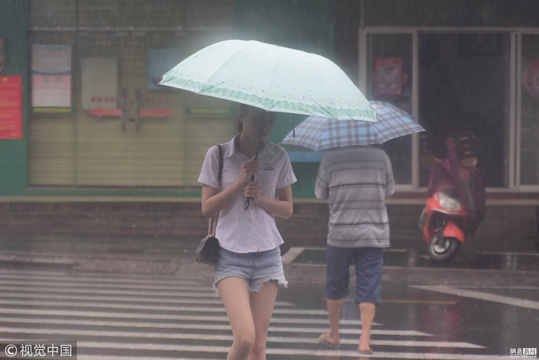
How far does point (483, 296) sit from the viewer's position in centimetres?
994

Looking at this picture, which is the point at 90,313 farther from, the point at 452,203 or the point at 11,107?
the point at 11,107

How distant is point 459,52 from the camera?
15578 mm

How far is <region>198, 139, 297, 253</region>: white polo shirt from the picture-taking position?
4824 millimetres

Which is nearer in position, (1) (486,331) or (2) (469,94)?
(1) (486,331)

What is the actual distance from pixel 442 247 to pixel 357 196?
16.7 ft

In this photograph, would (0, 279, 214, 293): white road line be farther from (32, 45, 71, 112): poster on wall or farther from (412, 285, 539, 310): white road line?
(32, 45, 71, 112): poster on wall

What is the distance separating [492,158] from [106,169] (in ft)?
22.9

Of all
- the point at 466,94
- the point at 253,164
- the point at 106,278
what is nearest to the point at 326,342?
the point at 253,164

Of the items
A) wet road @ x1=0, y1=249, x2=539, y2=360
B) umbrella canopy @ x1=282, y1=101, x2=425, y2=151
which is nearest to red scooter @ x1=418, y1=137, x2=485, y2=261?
wet road @ x1=0, y1=249, x2=539, y2=360

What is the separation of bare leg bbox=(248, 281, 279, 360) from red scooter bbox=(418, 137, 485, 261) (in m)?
7.10

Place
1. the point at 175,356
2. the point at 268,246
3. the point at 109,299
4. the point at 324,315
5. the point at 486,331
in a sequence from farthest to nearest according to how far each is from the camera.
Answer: the point at 109,299, the point at 324,315, the point at 486,331, the point at 175,356, the point at 268,246

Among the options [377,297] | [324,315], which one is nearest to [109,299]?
[324,315]

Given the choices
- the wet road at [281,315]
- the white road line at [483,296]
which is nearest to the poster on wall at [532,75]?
the wet road at [281,315]

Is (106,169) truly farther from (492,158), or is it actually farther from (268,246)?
(268,246)
